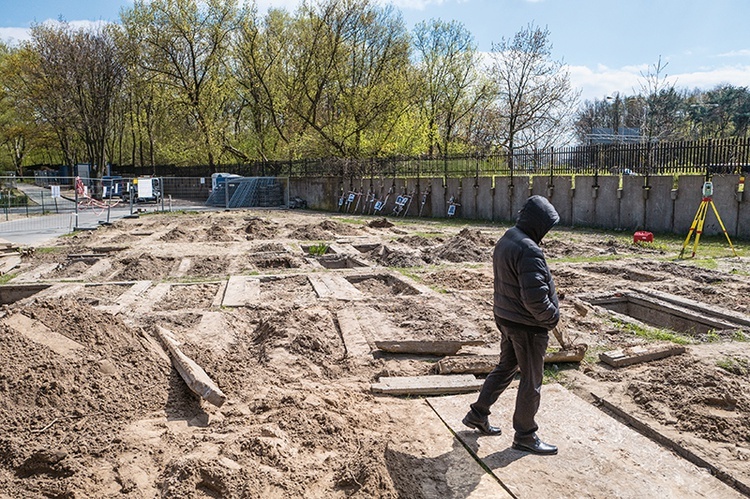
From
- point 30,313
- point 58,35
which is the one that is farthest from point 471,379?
point 58,35

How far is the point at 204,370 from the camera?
5.58m

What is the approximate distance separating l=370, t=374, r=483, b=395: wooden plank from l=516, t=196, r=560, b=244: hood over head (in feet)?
6.43

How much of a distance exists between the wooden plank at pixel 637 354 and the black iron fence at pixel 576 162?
13.4m

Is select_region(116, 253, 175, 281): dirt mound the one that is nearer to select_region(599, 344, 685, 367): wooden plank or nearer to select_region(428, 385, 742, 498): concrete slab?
select_region(428, 385, 742, 498): concrete slab

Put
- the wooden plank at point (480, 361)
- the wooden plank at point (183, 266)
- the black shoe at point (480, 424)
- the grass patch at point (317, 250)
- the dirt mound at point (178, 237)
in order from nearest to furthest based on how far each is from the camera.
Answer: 1. the black shoe at point (480, 424)
2. the wooden plank at point (480, 361)
3. the wooden plank at point (183, 266)
4. the grass patch at point (317, 250)
5. the dirt mound at point (178, 237)

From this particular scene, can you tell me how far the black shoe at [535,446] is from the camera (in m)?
4.21

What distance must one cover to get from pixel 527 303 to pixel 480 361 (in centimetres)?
218

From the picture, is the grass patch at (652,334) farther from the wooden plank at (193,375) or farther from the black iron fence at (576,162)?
the black iron fence at (576,162)

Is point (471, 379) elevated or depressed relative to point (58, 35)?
depressed

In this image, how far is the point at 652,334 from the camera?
7.33m

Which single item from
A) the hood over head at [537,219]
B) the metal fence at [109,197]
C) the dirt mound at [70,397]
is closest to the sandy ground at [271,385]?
the dirt mound at [70,397]

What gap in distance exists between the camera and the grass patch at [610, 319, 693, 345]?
7080mm

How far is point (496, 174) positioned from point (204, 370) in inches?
833

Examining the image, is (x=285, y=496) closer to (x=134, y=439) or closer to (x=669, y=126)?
(x=134, y=439)
